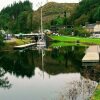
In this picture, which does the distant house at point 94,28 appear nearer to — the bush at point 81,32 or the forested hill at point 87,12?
the forested hill at point 87,12

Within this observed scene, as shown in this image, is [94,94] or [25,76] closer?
[94,94]

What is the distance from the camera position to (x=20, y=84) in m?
28.5

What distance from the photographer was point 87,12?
14900cm

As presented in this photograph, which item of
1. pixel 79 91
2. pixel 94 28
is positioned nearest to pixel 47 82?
pixel 79 91

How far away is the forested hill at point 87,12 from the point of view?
135387mm

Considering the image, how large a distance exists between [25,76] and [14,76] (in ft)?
3.26

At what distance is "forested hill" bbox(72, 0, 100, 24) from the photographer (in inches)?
5330

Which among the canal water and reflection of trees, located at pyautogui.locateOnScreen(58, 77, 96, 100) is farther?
the canal water

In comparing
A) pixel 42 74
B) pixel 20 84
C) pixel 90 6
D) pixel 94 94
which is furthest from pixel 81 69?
pixel 90 6

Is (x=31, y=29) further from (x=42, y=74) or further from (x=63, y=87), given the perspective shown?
(x=63, y=87)

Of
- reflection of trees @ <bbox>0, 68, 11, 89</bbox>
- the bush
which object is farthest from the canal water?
the bush

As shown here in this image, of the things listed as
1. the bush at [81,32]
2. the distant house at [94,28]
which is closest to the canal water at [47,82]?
the bush at [81,32]

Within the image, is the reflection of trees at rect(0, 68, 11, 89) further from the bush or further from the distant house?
the distant house

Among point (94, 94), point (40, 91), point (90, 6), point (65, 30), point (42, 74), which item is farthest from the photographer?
point (90, 6)
